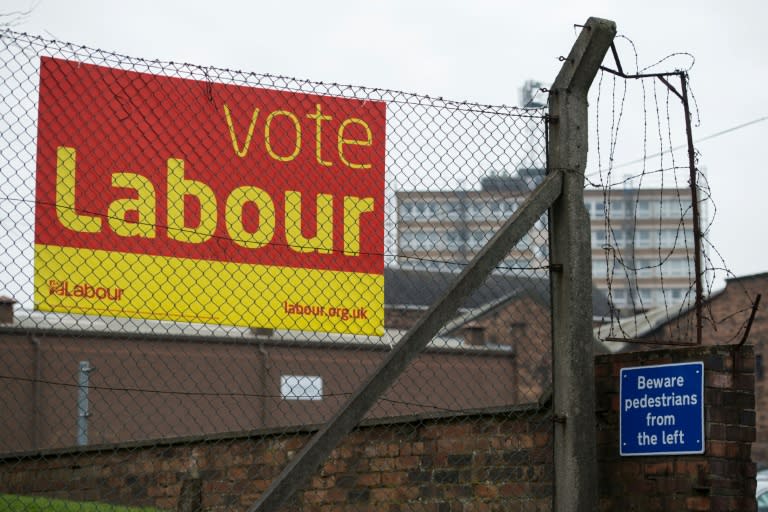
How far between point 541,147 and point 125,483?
3.26 metres

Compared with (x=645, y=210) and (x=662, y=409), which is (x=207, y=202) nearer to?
(x=662, y=409)

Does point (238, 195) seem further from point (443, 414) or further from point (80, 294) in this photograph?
point (443, 414)

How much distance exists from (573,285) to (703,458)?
94 cm

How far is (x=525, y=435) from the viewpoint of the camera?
214 inches

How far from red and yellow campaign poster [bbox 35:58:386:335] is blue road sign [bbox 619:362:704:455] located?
1194 mm

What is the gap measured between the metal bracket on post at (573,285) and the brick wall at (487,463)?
17 centimetres

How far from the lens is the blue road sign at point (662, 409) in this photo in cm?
498

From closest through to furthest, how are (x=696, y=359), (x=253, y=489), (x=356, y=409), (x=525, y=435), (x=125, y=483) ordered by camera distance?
(x=356, y=409), (x=696, y=359), (x=525, y=435), (x=253, y=489), (x=125, y=483)

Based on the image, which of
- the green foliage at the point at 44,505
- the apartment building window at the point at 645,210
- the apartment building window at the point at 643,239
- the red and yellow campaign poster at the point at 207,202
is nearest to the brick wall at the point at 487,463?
the green foliage at the point at 44,505

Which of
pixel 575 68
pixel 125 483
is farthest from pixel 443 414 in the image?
pixel 125 483

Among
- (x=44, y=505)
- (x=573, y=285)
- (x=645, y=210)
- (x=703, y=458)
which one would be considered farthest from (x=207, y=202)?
(x=645, y=210)

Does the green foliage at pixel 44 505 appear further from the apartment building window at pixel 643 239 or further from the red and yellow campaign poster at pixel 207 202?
the apartment building window at pixel 643 239

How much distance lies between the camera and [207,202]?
5.11 m

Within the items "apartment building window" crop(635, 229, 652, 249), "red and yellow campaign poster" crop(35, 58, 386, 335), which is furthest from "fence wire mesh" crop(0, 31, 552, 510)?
"apartment building window" crop(635, 229, 652, 249)
